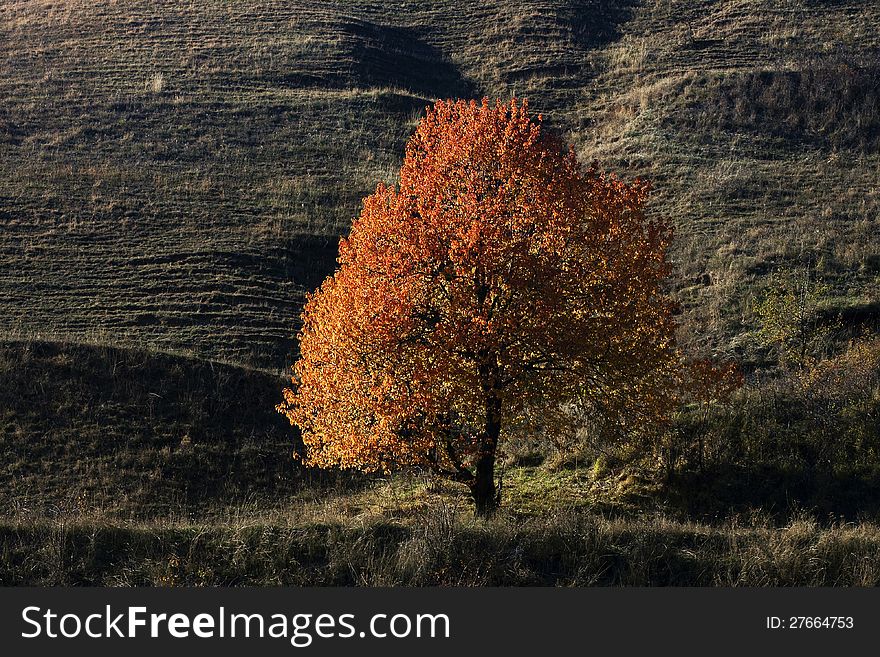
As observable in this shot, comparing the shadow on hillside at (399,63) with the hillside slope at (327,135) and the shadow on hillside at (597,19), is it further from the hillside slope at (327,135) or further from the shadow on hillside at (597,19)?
the shadow on hillside at (597,19)

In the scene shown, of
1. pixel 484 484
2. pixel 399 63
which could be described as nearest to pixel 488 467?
pixel 484 484

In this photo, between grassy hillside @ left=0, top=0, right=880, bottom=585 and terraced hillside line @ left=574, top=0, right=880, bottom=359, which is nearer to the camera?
grassy hillside @ left=0, top=0, right=880, bottom=585

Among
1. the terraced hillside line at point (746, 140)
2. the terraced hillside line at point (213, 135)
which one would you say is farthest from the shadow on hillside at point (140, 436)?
the terraced hillside line at point (746, 140)

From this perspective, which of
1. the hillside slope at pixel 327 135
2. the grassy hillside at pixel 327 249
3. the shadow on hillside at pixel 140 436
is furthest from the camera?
the hillside slope at pixel 327 135

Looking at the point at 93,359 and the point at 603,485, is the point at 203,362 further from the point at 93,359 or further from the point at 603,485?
the point at 603,485

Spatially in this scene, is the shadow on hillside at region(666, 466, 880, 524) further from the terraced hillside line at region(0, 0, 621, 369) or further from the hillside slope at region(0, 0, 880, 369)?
the terraced hillside line at region(0, 0, 621, 369)

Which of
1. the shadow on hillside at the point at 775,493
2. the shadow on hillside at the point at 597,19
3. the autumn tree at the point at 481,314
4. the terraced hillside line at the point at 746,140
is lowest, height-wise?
the shadow on hillside at the point at 775,493

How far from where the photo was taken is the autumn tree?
1641cm

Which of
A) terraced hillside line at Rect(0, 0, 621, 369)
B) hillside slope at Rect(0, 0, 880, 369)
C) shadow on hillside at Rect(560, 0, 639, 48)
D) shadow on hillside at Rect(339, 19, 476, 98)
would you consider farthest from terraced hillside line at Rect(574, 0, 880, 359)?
shadow on hillside at Rect(339, 19, 476, 98)

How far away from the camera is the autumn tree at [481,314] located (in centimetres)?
1641

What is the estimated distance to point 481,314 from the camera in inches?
661

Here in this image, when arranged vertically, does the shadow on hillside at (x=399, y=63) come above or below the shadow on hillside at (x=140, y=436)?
above

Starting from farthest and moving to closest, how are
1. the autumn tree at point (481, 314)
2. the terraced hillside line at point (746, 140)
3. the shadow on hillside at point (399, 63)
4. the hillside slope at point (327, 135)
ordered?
the shadow on hillside at point (399, 63)
the hillside slope at point (327, 135)
the terraced hillside line at point (746, 140)
the autumn tree at point (481, 314)

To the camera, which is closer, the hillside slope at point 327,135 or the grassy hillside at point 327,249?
the grassy hillside at point 327,249
